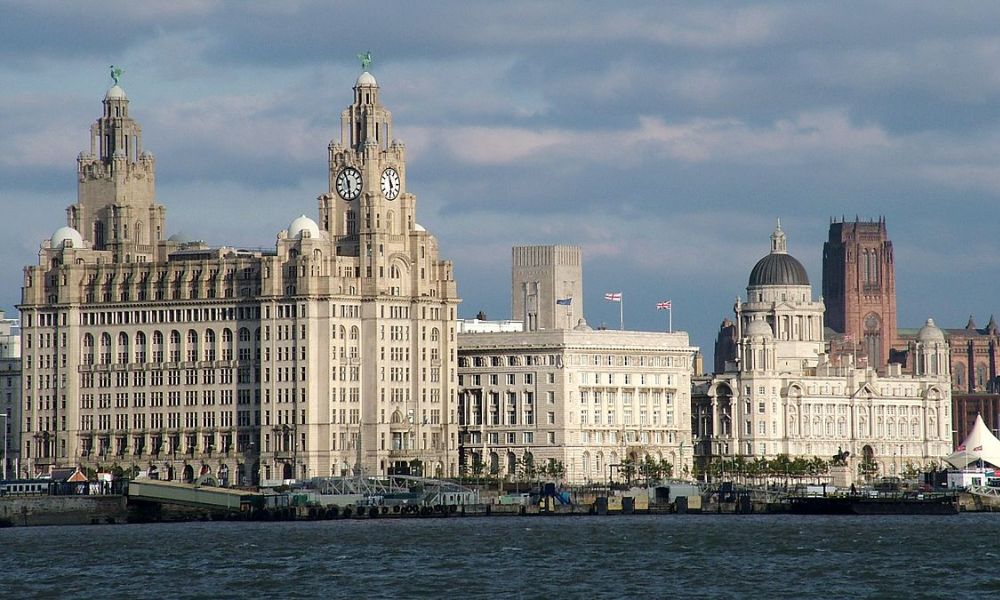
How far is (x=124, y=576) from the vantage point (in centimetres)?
17712

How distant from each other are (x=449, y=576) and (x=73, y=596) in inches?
958

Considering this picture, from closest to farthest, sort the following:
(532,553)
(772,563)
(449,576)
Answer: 1. (449,576)
2. (772,563)
3. (532,553)

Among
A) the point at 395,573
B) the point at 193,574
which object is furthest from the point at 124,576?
the point at 395,573

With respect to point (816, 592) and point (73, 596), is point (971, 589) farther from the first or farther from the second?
point (73, 596)

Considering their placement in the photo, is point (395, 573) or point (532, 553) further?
point (532, 553)

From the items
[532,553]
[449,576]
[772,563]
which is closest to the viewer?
[449,576]

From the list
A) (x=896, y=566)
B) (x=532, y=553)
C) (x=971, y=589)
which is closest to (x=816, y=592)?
(x=971, y=589)

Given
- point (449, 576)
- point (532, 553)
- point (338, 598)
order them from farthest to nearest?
point (532, 553)
point (449, 576)
point (338, 598)

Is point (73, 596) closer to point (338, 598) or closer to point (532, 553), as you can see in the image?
point (338, 598)

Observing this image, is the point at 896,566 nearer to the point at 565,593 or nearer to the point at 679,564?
the point at 679,564

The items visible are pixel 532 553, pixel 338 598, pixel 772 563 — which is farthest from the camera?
pixel 532 553

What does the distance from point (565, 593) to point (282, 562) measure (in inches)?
1243

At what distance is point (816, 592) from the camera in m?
162

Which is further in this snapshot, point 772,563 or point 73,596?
point 772,563
